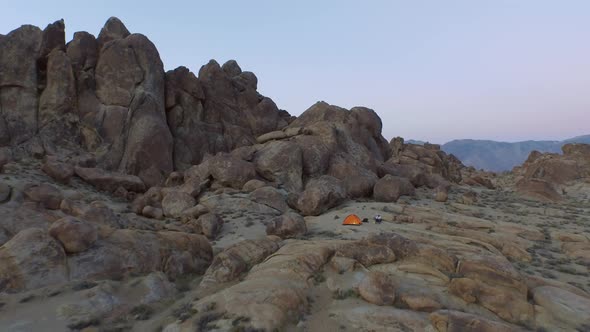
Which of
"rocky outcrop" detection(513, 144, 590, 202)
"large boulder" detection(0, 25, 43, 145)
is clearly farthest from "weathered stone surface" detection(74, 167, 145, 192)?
"rocky outcrop" detection(513, 144, 590, 202)

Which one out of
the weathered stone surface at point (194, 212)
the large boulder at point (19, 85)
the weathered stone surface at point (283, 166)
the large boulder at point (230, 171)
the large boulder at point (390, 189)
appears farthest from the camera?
the weathered stone surface at point (283, 166)

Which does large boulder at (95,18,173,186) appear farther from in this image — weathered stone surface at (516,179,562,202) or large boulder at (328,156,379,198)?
weathered stone surface at (516,179,562,202)

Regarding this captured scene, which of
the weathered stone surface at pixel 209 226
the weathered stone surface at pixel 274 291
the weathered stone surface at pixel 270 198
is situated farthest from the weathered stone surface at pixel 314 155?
the weathered stone surface at pixel 274 291

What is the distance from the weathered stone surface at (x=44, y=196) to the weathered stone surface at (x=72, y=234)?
712 cm

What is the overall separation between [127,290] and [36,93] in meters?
31.8

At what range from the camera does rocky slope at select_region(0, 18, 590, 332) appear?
12.0 metres

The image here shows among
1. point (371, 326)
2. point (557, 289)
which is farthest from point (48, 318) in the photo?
point (557, 289)

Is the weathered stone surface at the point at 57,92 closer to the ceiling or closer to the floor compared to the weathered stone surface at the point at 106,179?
closer to the ceiling

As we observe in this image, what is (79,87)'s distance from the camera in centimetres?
3750

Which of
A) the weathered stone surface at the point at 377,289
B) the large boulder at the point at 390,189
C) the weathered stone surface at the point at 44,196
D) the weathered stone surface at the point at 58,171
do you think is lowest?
the weathered stone surface at the point at 377,289

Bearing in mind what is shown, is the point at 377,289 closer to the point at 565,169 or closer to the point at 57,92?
the point at 57,92

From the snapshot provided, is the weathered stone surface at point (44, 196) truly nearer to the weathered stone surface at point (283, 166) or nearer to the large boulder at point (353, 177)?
the weathered stone surface at point (283, 166)

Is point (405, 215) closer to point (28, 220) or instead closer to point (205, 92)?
point (28, 220)

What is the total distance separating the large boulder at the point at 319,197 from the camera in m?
28.5
